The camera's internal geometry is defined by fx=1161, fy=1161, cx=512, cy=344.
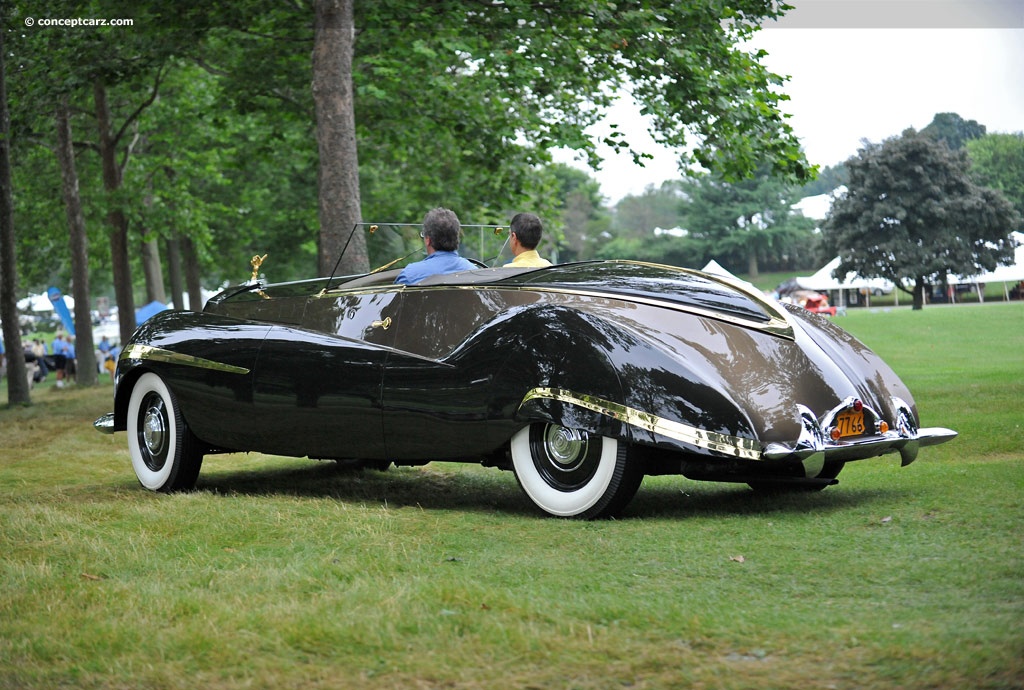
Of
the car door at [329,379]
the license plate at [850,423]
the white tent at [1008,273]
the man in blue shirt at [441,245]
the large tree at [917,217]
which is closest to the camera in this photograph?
the license plate at [850,423]

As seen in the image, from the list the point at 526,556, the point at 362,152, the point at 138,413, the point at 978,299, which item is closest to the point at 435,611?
the point at 526,556

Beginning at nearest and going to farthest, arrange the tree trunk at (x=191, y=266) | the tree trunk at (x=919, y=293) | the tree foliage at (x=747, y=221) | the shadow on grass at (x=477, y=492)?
1. the shadow on grass at (x=477, y=492)
2. the tree trunk at (x=919, y=293)
3. the tree trunk at (x=191, y=266)
4. the tree foliage at (x=747, y=221)

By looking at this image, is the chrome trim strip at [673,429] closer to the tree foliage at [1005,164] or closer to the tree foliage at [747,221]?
the tree foliage at [1005,164]

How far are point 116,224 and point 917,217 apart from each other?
50.4ft

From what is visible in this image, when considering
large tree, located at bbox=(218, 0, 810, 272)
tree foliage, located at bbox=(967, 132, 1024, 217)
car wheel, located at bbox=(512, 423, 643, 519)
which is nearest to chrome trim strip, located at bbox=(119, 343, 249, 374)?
car wheel, located at bbox=(512, 423, 643, 519)

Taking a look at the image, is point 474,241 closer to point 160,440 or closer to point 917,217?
point 160,440

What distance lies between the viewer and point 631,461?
17.0 feet

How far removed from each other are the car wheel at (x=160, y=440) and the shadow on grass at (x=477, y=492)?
9.8 inches

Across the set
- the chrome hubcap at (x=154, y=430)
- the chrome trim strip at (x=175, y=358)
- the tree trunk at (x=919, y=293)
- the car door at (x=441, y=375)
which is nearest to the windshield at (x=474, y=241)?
the chrome trim strip at (x=175, y=358)

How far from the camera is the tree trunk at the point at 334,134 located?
12.0 metres

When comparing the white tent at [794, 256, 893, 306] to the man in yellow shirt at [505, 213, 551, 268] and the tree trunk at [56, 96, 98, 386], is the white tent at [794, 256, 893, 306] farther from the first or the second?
the man in yellow shirt at [505, 213, 551, 268]

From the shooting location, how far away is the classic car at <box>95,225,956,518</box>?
503 centimetres

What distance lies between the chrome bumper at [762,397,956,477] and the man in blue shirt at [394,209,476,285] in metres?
2.46

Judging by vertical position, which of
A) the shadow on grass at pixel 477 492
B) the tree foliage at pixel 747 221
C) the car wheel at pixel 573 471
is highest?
the tree foliage at pixel 747 221
